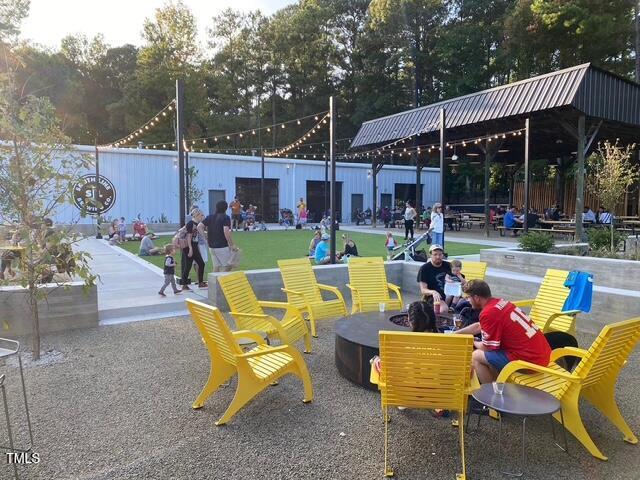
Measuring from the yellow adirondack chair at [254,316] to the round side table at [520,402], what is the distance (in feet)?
6.51

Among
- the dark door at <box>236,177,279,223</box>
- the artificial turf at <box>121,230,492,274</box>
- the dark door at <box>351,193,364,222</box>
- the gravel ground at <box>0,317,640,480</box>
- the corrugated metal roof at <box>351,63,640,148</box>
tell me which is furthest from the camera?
the dark door at <box>351,193,364,222</box>

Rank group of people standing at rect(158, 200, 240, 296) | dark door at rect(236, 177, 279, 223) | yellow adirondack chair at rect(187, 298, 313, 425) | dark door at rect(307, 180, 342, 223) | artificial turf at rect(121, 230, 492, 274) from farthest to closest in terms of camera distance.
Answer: dark door at rect(307, 180, 342, 223) → dark door at rect(236, 177, 279, 223) → artificial turf at rect(121, 230, 492, 274) → group of people standing at rect(158, 200, 240, 296) → yellow adirondack chair at rect(187, 298, 313, 425)

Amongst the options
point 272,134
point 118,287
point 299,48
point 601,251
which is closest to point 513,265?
point 601,251

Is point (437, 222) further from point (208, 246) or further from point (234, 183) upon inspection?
point (234, 183)

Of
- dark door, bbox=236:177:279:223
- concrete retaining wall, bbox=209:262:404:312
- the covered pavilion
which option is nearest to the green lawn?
concrete retaining wall, bbox=209:262:404:312

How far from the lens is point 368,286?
240 inches

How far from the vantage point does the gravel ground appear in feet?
9.04

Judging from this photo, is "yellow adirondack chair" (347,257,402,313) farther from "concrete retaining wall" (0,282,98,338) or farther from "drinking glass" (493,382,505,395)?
"concrete retaining wall" (0,282,98,338)

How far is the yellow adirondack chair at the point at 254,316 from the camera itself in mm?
4422

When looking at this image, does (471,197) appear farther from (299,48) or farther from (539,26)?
(299,48)

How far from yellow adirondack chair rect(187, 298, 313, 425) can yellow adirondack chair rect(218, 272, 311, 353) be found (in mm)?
499

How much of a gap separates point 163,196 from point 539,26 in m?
22.2

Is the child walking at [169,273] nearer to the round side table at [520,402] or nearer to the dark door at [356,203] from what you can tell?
the round side table at [520,402]

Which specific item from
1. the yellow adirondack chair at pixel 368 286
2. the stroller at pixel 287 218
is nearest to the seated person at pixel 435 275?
the yellow adirondack chair at pixel 368 286
